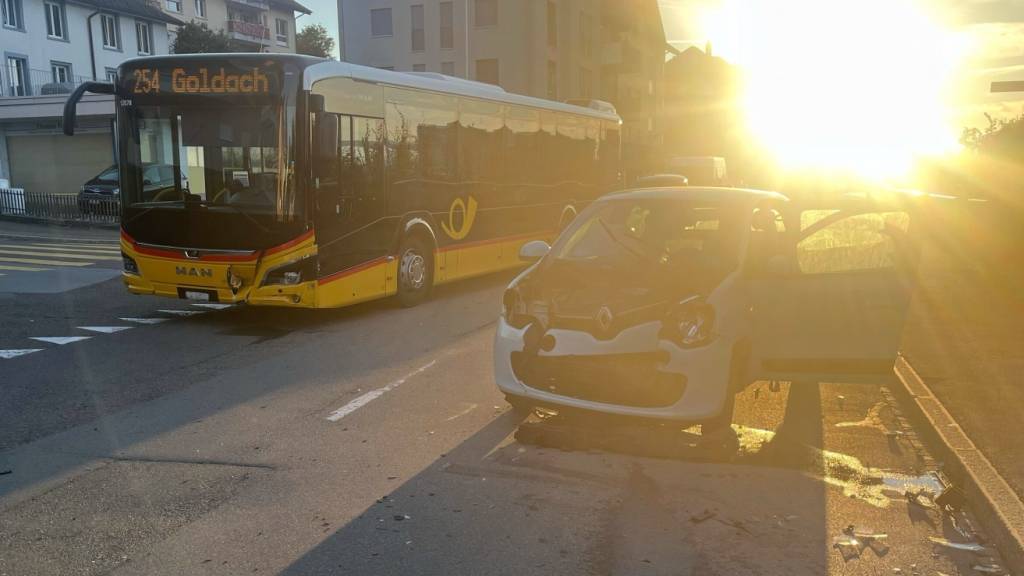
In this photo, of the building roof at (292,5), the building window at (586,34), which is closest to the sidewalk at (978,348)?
the building window at (586,34)

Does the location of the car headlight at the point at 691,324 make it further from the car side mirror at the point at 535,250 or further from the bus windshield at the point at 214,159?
the bus windshield at the point at 214,159

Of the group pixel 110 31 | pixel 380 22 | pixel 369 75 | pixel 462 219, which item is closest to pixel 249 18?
pixel 110 31

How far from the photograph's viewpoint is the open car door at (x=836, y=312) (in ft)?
18.7

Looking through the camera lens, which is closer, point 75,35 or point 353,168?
point 353,168

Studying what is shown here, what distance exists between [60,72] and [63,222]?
23.5m

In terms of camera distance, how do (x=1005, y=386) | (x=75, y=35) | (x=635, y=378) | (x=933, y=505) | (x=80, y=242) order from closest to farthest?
1. (x=933, y=505)
2. (x=635, y=378)
3. (x=1005, y=386)
4. (x=80, y=242)
5. (x=75, y=35)

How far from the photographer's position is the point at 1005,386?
22.6 feet

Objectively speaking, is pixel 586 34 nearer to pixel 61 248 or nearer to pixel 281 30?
pixel 281 30

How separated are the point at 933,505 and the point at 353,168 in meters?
7.65

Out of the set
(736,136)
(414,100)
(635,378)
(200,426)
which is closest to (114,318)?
(414,100)

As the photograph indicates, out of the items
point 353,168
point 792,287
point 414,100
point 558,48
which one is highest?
point 558,48

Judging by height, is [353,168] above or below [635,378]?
above

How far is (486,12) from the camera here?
158 feet

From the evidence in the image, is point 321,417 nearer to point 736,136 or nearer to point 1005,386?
point 1005,386
